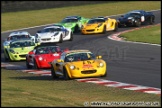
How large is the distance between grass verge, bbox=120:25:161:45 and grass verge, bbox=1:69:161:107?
37.6 ft

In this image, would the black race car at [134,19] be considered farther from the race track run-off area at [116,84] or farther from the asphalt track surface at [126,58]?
the race track run-off area at [116,84]

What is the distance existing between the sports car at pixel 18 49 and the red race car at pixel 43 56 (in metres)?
3.36

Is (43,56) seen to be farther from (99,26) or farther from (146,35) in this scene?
(99,26)

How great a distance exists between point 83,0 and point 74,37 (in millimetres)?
22738

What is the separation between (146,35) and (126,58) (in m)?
9.40

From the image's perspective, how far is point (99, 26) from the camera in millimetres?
38625

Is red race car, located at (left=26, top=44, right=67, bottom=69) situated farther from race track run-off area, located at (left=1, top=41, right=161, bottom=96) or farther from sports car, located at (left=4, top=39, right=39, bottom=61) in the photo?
sports car, located at (left=4, top=39, right=39, bottom=61)

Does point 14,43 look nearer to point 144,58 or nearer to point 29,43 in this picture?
point 29,43

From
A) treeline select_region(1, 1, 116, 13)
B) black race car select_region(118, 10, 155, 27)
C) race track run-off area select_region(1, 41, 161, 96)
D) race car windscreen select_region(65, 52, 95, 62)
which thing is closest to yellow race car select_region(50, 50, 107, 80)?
race car windscreen select_region(65, 52, 95, 62)

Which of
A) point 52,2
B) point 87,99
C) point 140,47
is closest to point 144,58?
point 140,47

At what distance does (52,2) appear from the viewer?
60.1 meters

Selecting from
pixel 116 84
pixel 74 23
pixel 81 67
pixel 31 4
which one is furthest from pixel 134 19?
pixel 116 84

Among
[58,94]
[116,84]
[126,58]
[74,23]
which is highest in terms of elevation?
[58,94]

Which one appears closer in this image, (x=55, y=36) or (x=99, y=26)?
(x=55, y=36)
